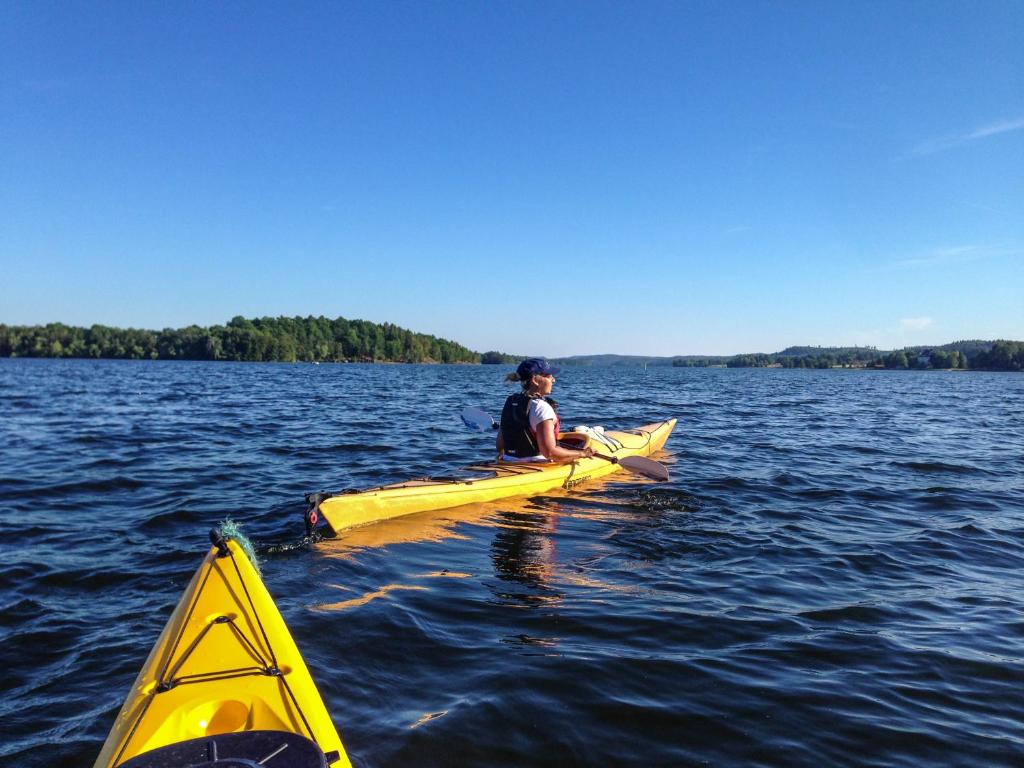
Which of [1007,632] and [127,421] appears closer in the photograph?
[1007,632]

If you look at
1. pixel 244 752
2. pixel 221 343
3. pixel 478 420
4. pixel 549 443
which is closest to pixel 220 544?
pixel 244 752

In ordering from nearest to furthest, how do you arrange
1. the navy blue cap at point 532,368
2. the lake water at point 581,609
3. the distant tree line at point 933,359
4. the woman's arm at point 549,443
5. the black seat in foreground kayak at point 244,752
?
the black seat in foreground kayak at point 244,752, the lake water at point 581,609, the navy blue cap at point 532,368, the woman's arm at point 549,443, the distant tree line at point 933,359

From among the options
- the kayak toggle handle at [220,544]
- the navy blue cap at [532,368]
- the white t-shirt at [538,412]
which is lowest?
the kayak toggle handle at [220,544]

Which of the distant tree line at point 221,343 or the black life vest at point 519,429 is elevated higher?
the distant tree line at point 221,343

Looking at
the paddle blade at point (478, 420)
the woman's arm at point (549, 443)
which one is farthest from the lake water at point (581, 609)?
the paddle blade at point (478, 420)

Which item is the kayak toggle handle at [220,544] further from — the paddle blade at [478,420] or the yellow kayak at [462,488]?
the paddle blade at [478,420]

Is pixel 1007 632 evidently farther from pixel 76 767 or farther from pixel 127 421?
pixel 127 421

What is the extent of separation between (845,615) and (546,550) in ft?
7.83

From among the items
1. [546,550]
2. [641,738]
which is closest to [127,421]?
[546,550]

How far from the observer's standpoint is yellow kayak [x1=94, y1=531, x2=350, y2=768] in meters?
2.21

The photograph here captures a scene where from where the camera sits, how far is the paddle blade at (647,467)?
7.88 metres

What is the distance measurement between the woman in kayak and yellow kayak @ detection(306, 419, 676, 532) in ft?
0.59

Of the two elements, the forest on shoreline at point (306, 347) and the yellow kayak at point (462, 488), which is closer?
the yellow kayak at point (462, 488)

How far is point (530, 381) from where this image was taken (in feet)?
24.3
